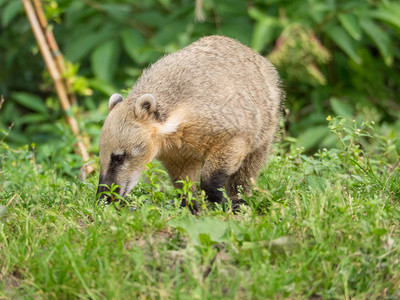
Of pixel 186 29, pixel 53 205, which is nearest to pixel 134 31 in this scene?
pixel 186 29

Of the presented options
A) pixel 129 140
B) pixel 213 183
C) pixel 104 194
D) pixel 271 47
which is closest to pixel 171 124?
pixel 129 140

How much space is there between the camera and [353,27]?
7.68m

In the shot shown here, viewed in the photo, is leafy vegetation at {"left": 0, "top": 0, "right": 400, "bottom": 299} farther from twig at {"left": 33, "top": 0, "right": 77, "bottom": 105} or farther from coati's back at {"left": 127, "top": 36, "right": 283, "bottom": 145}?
coati's back at {"left": 127, "top": 36, "right": 283, "bottom": 145}

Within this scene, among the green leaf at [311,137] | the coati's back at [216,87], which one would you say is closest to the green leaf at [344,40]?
the green leaf at [311,137]

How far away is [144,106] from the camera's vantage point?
16.9 ft

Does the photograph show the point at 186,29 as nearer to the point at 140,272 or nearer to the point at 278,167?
the point at 278,167

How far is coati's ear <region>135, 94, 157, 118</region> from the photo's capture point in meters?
5.11

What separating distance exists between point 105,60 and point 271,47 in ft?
8.23

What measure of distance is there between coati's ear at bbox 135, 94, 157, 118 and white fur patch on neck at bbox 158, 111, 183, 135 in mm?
172

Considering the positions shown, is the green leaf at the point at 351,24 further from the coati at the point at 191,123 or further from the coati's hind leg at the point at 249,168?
the coati's hind leg at the point at 249,168

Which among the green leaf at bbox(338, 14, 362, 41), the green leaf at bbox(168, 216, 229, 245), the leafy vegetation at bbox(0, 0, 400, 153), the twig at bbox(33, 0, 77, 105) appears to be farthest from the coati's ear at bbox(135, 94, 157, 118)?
the green leaf at bbox(338, 14, 362, 41)

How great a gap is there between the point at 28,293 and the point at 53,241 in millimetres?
469

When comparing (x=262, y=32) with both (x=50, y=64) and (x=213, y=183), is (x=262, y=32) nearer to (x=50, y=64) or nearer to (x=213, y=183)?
(x=50, y=64)

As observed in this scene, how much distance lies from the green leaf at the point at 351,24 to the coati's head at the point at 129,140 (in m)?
3.44
